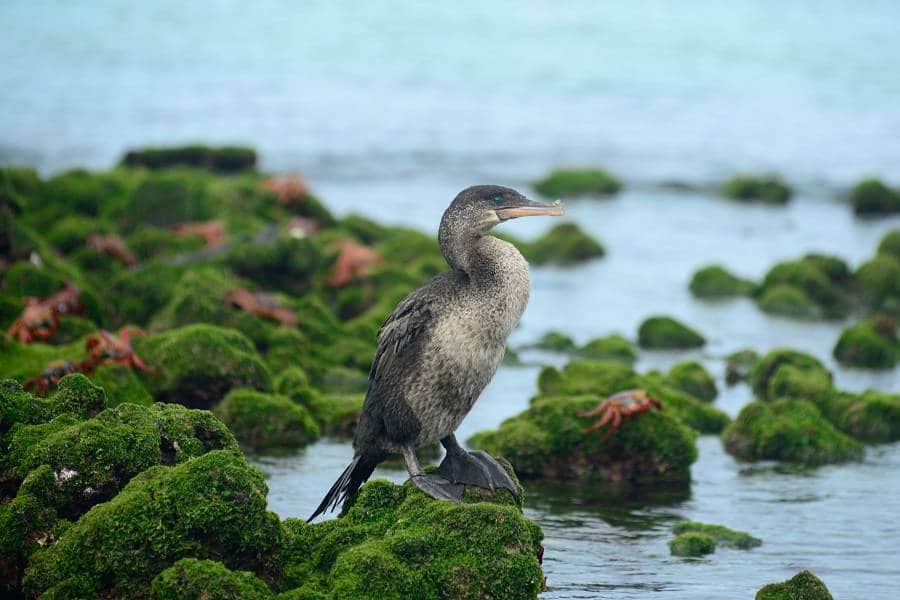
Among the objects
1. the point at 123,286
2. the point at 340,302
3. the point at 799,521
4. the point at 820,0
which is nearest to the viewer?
the point at 799,521

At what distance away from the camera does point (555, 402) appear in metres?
12.6

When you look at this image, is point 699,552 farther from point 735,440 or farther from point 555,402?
point 735,440

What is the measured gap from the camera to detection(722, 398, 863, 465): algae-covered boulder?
1344 cm

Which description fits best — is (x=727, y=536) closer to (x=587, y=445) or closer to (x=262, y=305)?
(x=587, y=445)

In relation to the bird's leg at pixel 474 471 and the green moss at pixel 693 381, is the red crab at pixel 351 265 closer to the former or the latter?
the green moss at pixel 693 381

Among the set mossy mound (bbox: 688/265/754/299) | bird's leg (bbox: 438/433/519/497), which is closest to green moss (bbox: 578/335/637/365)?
mossy mound (bbox: 688/265/754/299)

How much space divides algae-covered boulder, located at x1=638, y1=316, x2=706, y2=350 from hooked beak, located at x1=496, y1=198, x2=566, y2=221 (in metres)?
8.62

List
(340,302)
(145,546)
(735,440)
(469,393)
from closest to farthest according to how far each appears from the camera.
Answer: (145,546), (469,393), (735,440), (340,302)

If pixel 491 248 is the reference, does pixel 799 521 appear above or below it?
below

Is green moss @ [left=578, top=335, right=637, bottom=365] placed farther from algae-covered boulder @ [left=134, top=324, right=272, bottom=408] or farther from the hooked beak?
the hooked beak

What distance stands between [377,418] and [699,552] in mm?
2677

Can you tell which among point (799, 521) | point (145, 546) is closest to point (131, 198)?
point (799, 521)

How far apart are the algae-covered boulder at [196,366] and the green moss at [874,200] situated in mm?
18143

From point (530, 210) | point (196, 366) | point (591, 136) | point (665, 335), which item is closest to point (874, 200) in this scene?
point (665, 335)
